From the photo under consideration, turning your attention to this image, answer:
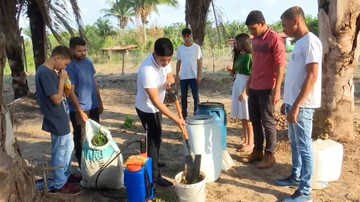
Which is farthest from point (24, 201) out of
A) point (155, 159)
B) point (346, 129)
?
point (346, 129)

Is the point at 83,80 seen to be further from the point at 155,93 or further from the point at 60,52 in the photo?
the point at 155,93

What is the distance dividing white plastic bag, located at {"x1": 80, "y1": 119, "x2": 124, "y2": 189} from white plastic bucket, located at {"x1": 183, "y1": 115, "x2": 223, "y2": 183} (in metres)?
0.80

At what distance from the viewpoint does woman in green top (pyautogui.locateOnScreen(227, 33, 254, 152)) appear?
13.7 ft

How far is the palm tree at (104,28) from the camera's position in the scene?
36.1 metres

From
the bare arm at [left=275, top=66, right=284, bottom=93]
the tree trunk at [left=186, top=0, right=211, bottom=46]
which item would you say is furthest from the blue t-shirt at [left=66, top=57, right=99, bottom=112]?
the tree trunk at [left=186, top=0, right=211, bottom=46]

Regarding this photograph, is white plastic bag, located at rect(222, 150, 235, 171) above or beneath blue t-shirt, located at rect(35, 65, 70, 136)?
beneath

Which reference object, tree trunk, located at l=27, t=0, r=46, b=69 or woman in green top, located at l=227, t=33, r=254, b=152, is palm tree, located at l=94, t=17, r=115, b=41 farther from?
woman in green top, located at l=227, t=33, r=254, b=152

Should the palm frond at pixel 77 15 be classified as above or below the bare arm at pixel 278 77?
above

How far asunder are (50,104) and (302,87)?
224cm

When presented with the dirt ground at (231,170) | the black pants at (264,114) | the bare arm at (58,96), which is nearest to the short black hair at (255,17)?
the black pants at (264,114)

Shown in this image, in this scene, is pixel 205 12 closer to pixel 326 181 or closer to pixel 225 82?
pixel 225 82

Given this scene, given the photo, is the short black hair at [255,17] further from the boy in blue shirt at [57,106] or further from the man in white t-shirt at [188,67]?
the man in white t-shirt at [188,67]

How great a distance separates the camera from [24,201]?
7.85ft

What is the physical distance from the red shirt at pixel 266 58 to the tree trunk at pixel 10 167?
2.52 metres
